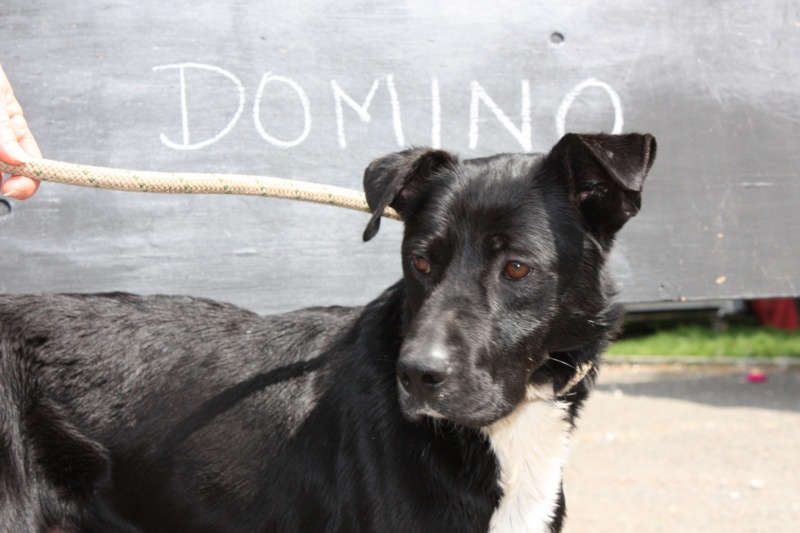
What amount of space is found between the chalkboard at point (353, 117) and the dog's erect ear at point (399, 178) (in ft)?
3.72

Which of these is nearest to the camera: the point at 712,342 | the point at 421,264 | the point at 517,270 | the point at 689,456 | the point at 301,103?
the point at 517,270

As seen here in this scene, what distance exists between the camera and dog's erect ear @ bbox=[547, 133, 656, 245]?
2477mm

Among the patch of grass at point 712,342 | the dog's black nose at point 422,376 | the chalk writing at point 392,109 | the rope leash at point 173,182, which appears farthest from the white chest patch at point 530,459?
the patch of grass at point 712,342

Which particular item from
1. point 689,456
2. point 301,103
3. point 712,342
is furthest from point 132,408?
point 712,342

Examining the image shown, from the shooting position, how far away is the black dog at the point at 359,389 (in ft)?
8.38

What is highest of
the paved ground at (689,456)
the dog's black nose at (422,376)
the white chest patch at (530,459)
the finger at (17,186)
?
the finger at (17,186)

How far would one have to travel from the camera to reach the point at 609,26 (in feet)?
14.0

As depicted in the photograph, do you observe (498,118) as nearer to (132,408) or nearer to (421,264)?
(421,264)

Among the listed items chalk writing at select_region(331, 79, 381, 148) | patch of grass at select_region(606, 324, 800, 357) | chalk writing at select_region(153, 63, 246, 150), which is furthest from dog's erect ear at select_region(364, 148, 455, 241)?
patch of grass at select_region(606, 324, 800, 357)

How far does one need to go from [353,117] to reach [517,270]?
176 cm

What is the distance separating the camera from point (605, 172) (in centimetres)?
264

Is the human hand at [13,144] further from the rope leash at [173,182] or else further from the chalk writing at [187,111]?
the chalk writing at [187,111]

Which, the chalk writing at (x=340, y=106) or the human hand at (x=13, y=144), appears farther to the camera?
the chalk writing at (x=340, y=106)

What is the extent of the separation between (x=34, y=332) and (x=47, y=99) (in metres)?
1.41
